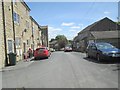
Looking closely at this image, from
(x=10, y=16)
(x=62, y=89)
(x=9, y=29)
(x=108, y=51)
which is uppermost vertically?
(x=10, y=16)

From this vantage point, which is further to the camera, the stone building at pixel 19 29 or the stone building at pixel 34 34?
the stone building at pixel 34 34

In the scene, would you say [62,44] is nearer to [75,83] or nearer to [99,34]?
[99,34]

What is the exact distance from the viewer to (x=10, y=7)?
20.8 m

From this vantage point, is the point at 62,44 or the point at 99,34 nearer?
the point at 99,34

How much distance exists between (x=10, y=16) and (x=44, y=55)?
6438 millimetres

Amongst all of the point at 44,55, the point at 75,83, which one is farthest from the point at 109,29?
the point at 75,83

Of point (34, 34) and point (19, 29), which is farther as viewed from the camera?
point (34, 34)

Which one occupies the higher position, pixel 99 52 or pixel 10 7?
pixel 10 7

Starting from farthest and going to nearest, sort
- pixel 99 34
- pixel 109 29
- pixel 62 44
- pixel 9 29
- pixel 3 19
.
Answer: pixel 62 44
pixel 109 29
pixel 99 34
pixel 9 29
pixel 3 19

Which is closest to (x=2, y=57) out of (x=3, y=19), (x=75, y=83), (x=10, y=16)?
(x=3, y=19)

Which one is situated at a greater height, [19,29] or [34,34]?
[34,34]

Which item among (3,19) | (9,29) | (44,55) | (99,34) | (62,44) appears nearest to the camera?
(3,19)

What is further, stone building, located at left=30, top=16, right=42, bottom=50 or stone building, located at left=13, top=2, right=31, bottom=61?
stone building, located at left=30, top=16, right=42, bottom=50

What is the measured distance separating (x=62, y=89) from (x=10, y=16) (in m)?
14.9
